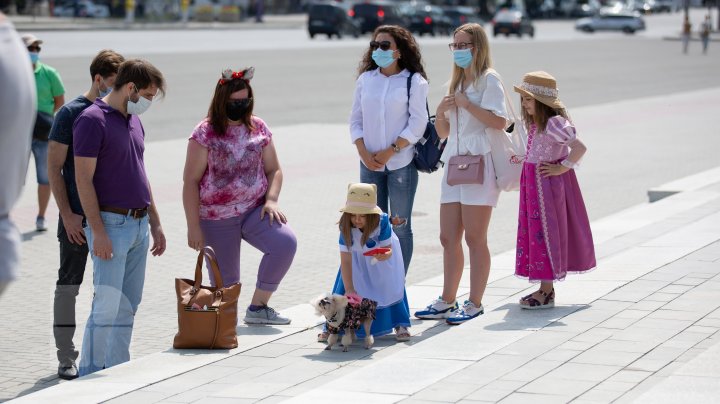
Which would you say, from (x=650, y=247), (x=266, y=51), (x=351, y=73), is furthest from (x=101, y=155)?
(x=266, y=51)

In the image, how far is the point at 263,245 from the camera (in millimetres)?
7117

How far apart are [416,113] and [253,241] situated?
1238 millimetres

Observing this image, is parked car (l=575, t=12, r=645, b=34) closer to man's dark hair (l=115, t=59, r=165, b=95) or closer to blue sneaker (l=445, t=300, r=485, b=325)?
blue sneaker (l=445, t=300, r=485, b=325)

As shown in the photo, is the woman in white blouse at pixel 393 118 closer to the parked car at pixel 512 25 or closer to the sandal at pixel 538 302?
the sandal at pixel 538 302

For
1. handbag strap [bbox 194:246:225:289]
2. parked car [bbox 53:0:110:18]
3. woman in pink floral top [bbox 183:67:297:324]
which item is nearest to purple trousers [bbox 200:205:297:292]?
woman in pink floral top [bbox 183:67:297:324]

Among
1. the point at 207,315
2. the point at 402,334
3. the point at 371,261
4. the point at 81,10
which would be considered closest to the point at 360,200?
the point at 371,261

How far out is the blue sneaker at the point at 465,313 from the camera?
7133 mm

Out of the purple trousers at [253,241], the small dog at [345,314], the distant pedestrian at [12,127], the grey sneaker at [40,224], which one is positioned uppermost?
the distant pedestrian at [12,127]

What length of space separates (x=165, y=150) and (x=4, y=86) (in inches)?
563

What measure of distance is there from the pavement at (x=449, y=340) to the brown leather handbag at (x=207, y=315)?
0.07 meters

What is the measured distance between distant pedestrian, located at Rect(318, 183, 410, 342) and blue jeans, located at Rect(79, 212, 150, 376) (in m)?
1.01

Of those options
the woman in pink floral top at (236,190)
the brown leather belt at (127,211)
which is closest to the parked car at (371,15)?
the woman in pink floral top at (236,190)

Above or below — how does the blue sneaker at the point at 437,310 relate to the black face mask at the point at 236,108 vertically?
below

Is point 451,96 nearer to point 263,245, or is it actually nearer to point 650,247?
point 263,245
